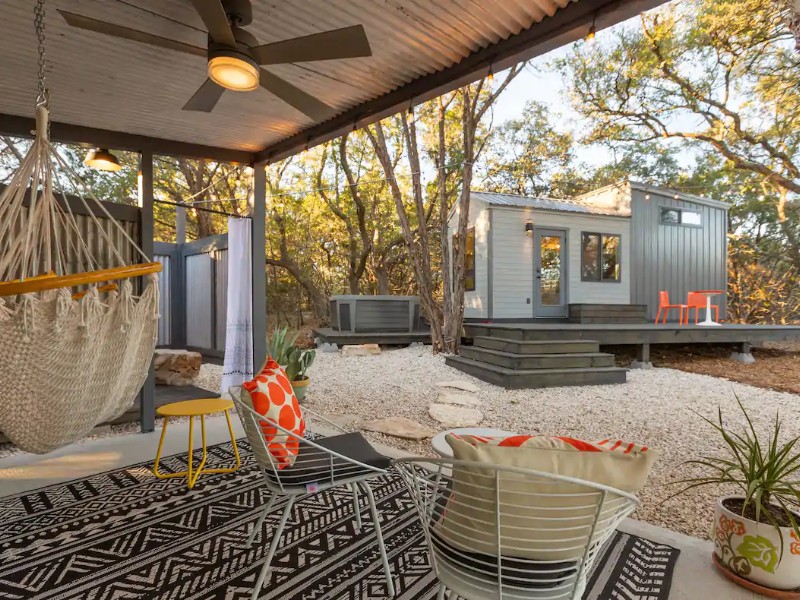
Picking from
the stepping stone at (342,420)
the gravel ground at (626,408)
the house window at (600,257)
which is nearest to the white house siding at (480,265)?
the house window at (600,257)

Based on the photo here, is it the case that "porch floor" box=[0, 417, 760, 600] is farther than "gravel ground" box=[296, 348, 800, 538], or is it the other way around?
"gravel ground" box=[296, 348, 800, 538]

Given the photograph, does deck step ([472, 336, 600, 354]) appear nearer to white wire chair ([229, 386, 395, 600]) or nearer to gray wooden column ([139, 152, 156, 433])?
gray wooden column ([139, 152, 156, 433])

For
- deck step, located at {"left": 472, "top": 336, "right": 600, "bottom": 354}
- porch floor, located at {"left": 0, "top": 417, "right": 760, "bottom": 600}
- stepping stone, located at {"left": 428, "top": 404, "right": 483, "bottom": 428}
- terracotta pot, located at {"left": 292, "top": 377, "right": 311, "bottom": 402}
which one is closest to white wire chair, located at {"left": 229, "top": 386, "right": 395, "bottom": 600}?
porch floor, located at {"left": 0, "top": 417, "right": 760, "bottom": 600}

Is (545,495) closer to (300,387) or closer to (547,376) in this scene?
(300,387)

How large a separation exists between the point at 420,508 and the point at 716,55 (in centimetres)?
1111

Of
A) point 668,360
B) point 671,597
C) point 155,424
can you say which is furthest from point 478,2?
point 668,360

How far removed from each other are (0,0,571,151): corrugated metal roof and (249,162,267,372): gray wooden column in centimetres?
99

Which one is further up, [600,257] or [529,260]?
[600,257]

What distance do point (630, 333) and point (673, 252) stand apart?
395 centimetres

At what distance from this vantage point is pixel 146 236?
3.77 m

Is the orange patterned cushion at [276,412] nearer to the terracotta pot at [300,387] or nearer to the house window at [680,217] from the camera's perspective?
the terracotta pot at [300,387]

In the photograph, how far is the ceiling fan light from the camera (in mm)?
2048

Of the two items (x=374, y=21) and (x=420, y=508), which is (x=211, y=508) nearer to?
(x=420, y=508)

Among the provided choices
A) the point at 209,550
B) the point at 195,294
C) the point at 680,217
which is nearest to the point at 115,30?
the point at 209,550
